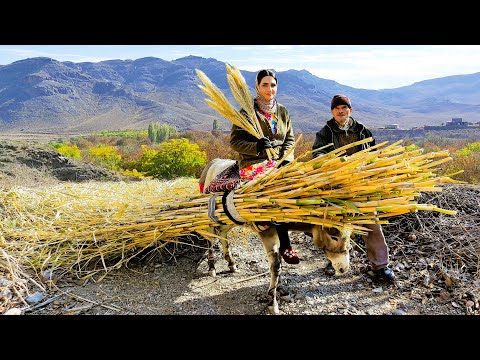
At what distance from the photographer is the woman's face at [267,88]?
3.05 meters

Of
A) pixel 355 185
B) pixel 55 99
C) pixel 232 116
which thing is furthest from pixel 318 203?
pixel 55 99

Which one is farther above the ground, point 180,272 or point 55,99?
point 55,99

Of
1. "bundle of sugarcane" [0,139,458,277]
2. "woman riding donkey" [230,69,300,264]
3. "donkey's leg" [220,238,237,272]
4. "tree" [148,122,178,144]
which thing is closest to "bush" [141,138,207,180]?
"bundle of sugarcane" [0,139,458,277]

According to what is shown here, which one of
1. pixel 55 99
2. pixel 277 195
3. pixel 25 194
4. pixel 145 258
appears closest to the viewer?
pixel 277 195

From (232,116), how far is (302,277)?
5.80ft

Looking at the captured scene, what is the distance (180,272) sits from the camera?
3.98 metres

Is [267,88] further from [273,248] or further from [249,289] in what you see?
[249,289]

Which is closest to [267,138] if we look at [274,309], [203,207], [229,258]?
[203,207]

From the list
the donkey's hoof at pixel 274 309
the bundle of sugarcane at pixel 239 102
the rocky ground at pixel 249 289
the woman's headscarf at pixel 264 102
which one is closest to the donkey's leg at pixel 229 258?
the rocky ground at pixel 249 289

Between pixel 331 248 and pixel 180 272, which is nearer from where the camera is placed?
pixel 331 248

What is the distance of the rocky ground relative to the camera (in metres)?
3.13

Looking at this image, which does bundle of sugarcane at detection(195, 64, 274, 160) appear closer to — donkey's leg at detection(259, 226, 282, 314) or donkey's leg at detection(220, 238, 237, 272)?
donkey's leg at detection(259, 226, 282, 314)

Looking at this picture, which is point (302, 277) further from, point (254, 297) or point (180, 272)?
point (180, 272)

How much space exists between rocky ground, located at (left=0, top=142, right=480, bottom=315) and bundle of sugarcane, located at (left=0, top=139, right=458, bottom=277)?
0.88 feet
